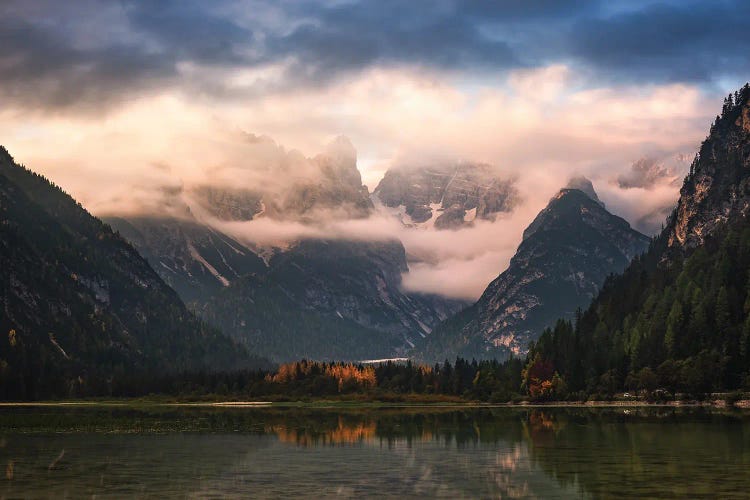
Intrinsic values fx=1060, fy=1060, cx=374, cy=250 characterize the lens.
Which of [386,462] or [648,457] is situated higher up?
[648,457]

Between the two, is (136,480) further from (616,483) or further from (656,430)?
(656,430)

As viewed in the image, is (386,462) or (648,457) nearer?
(648,457)

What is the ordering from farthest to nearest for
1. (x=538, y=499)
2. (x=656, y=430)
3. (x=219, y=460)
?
(x=656, y=430), (x=219, y=460), (x=538, y=499)

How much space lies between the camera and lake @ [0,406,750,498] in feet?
251

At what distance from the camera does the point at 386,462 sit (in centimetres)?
9869

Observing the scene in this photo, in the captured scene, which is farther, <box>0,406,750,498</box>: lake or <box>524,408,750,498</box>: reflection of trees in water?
<box>0,406,750,498</box>: lake

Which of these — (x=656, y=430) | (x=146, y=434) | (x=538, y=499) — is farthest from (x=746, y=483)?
(x=146, y=434)

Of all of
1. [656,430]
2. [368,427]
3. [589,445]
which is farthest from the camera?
[368,427]

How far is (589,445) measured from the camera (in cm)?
11456

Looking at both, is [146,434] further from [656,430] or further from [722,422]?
[722,422]

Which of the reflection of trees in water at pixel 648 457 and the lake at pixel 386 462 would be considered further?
the lake at pixel 386 462

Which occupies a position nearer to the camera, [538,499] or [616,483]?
[538,499]

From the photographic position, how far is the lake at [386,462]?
7638 cm

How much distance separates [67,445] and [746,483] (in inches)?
3006
